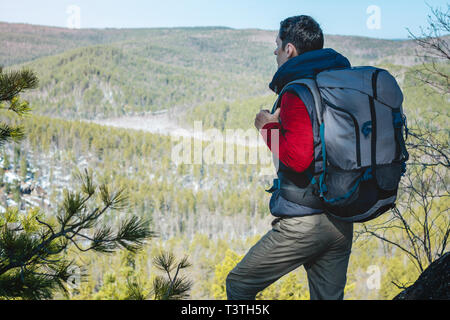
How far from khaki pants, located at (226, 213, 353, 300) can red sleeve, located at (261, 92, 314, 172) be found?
12.1 inches

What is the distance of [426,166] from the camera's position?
4547 mm

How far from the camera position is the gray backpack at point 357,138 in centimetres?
184

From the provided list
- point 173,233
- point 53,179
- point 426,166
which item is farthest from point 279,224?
point 53,179

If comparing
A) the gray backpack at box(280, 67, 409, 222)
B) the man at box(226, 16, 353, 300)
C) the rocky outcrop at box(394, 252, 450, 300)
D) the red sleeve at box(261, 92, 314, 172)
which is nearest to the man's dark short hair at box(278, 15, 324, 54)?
the man at box(226, 16, 353, 300)

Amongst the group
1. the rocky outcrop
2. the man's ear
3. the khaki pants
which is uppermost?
the man's ear

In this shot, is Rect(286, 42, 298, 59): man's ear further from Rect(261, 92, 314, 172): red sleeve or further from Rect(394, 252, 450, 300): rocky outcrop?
Rect(394, 252, 450, 300): rocky outcrop

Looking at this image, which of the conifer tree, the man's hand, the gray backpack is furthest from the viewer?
the conifer tree

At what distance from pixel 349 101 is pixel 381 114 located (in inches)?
6.8

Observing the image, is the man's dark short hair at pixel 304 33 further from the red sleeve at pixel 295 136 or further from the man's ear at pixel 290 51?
the red sleeve at pixel 295 136

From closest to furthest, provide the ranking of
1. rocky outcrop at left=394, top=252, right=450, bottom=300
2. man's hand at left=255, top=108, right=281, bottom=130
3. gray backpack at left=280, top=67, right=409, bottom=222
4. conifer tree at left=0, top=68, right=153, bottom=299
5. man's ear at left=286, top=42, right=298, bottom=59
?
gray backpack at left=280, top=67, right=409, bottom=222 → man's hand at left=255, top=108, right=281, bottom=130 → man's ear at left=286, top=42, right=298, bottom=59 → rocky outcrop at left=394, top=252, right=450, bottom=300 → conifer tree at left=0, top=68, right=153, bottom=299

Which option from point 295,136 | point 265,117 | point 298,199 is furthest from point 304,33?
point 298,199

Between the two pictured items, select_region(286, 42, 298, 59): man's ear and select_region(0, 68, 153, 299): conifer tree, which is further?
select_region(0, 68, 153, 299): conifer tree

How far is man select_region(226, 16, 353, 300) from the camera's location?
6.14ft
